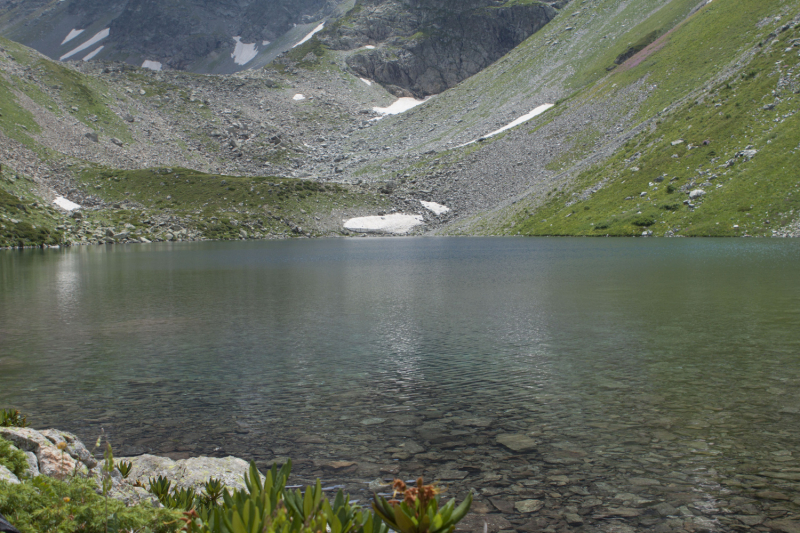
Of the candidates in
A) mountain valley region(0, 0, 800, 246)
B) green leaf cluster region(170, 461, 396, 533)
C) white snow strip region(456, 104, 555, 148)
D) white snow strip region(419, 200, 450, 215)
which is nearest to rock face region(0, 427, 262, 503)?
green leaf cluster region(170, 461, 396, 533)

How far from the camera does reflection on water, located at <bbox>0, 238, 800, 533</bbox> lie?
26.4 feet

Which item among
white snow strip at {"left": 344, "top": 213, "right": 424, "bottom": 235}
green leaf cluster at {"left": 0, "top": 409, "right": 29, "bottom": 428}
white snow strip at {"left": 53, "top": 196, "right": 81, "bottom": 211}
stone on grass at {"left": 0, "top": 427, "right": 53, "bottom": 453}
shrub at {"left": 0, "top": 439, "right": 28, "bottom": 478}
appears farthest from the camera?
white snow strip at {"left": 344, "top": 213, "right": 424, "bottom": 235}

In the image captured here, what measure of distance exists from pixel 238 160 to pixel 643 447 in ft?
547

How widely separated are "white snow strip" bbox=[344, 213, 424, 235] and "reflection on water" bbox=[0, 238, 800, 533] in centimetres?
8929

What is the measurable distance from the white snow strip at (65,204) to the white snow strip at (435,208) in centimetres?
7397

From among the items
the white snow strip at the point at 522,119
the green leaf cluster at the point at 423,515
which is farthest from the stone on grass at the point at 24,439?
the white snow strip at the point at 522,119

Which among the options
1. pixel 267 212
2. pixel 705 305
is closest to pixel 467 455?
pixel 705 305

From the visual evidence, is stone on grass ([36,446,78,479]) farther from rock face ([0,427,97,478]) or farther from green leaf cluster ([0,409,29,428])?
green leaf cluster ([0,409,29,428])

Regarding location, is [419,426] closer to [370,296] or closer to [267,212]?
[370,296]

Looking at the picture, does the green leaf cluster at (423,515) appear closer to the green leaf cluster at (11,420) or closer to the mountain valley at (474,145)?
the green leaf cluster at (11,420)

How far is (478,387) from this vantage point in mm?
12891

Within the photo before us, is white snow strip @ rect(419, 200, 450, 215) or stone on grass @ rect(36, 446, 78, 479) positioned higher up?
white snow strip @ rect(419, 200, 450, 215)

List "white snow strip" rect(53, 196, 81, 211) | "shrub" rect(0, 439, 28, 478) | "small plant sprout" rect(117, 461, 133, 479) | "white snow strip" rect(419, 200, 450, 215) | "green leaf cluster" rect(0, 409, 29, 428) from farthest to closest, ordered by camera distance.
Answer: "white snow strip" rect(419, 200, 450, 215)
"white snow strip" rect(53, 196, 81, 211)
"green leaf cluster" rect(0, 409, 29, 428)
"small plant sprout" rect(117, 461, 133, 479)
"shrub" rect(0, 439, 28, 478)

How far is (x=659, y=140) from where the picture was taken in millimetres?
94688
